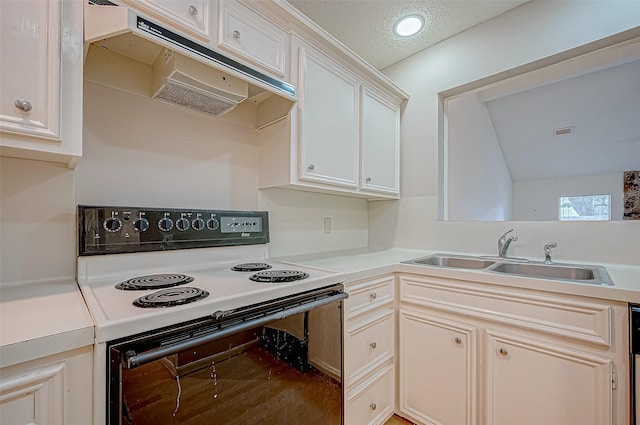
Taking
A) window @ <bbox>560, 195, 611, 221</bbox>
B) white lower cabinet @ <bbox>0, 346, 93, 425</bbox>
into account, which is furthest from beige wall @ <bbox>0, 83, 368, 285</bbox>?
window @ <bbox>560, 195, 611, 221</bbox>

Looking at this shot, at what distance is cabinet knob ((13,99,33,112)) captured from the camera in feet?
2.35

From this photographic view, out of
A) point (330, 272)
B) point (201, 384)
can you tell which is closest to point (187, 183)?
point (330, 272)

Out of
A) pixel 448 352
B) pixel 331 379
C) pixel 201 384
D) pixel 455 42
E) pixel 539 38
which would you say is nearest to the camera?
pixel 201 384

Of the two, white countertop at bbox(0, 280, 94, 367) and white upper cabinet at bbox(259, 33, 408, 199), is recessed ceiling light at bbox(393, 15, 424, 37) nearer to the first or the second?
white upper cabinet at bbox(259, 33, 408, 199)

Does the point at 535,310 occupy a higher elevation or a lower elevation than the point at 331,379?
higher

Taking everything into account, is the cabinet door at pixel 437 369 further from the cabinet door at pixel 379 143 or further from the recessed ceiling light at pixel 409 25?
the recessed ceiling light at pixel 409 25

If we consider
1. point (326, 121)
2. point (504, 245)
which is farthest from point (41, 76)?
point (504, 245)

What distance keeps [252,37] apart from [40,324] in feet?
4.11

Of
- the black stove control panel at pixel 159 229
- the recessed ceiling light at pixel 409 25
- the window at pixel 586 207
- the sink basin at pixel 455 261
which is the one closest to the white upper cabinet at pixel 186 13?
the black stove control panel at pixel 159 229

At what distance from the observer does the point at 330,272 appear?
125 centimetres

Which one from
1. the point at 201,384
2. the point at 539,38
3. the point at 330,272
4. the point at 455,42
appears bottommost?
the point at 201,384

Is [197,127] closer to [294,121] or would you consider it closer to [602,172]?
[294,121]

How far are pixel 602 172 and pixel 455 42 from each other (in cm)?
165

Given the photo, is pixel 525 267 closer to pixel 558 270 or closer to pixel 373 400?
pixel 558 270
